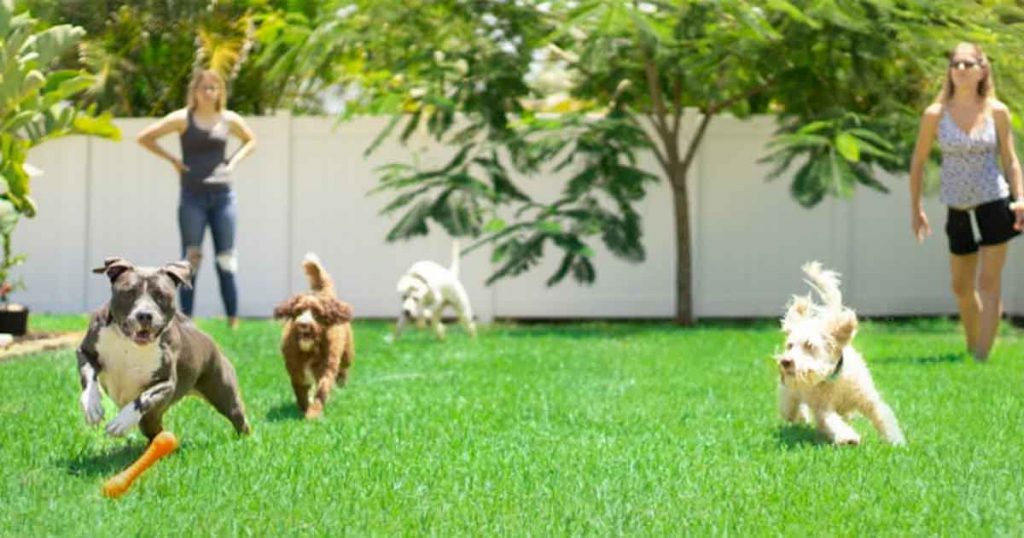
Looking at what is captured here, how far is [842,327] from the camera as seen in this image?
17.7 feet

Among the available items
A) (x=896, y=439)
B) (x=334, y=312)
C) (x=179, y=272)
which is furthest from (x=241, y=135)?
(x=896, y=439)

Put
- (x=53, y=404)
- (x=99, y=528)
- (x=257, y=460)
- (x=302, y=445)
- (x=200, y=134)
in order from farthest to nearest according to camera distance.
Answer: (x=200, y=134)
(x=53, y=404)
(x=302, y=445)
(x=257, y=460)
(x=99, y=528)

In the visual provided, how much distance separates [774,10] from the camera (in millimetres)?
11320

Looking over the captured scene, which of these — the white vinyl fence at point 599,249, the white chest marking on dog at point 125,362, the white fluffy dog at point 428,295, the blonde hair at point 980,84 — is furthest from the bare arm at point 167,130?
the white chest marking on dog at point 125,362

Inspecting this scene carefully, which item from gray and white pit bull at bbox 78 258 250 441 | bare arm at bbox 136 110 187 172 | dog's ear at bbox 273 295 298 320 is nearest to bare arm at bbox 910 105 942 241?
dog's ear at bbox 273 295 298 320

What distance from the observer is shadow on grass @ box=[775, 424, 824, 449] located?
543cm

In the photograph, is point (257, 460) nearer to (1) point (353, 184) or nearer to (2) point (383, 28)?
(2) point (383, 28)

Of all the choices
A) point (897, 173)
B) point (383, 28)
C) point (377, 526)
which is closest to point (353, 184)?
point (383, 28)

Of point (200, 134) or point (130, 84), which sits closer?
point (200, 134)

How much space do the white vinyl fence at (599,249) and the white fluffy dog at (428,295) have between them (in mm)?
2731

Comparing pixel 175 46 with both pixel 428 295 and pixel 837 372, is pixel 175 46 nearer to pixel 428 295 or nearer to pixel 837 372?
pixel 428 295

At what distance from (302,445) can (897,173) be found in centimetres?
781

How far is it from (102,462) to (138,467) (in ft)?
1.98

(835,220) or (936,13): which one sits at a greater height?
(936,13)
